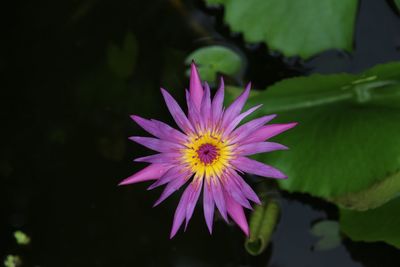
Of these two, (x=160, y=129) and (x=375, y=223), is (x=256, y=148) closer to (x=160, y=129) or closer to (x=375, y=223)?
(x=160, y=129)

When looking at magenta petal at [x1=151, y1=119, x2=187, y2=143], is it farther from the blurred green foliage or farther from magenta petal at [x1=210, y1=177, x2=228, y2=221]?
the blurred green foliage

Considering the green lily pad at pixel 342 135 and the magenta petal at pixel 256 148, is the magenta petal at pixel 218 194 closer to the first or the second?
the magenta petal at pixel 256 148

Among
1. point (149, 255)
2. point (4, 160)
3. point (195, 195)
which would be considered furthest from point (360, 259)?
point (4, 160)

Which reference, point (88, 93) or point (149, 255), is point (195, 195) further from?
point (88, 93)

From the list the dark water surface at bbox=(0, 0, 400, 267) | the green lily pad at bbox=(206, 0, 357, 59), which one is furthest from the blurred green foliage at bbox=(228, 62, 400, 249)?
the dark water surface at bbox=(0, 0, 400, 267)

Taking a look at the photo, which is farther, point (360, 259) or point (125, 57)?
point (125, 57)
